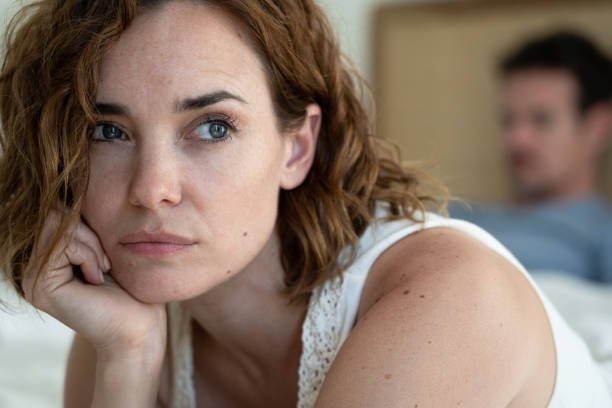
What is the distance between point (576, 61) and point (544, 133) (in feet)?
0.98

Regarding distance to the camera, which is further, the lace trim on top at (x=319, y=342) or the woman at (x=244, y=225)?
the lace trim on top at (x=319, y=342)

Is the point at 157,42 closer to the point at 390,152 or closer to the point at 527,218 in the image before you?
the point at 390,152

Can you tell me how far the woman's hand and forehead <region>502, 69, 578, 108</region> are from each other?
210 centimetres

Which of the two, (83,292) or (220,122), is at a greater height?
(220,122)

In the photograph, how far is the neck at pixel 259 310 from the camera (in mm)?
1144

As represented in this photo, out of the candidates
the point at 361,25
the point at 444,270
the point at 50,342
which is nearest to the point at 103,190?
the point at 444,270

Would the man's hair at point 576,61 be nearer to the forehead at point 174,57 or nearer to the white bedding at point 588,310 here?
the white bedding at point 588,310

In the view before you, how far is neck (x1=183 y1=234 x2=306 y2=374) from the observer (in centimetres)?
114

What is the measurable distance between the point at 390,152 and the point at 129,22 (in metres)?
0.54

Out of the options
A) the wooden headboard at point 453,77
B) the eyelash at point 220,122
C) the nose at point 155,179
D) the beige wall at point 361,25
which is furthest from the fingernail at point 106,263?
the beige wall at point 361,25

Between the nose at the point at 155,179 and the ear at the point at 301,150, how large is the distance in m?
0.22

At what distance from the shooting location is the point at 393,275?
96cm

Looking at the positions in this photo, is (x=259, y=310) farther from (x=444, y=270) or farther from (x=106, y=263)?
(x=444, y=270)

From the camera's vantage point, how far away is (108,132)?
950 millimetres
